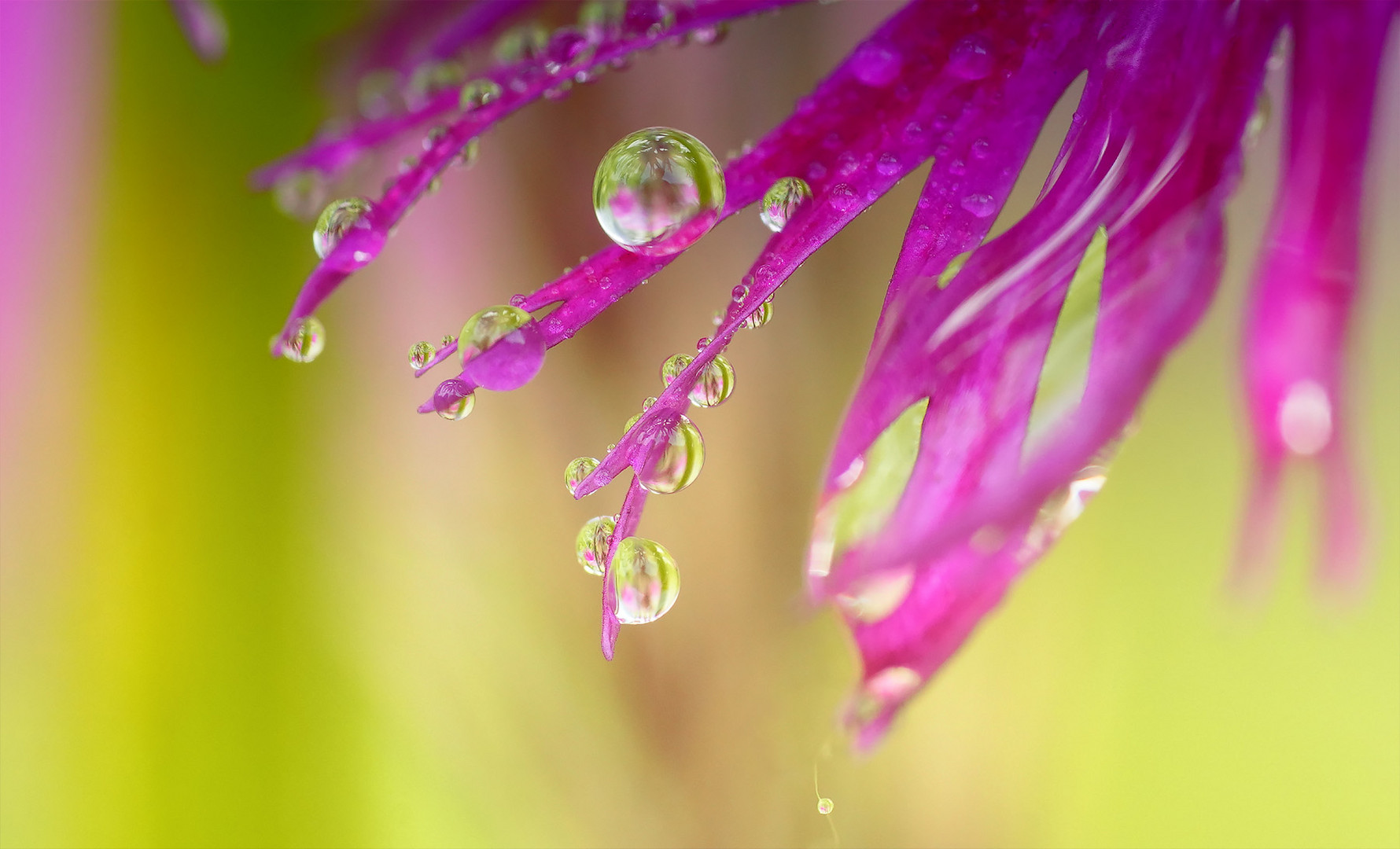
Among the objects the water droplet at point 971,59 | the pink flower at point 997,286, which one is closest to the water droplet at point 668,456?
the pink flower at point 997,286

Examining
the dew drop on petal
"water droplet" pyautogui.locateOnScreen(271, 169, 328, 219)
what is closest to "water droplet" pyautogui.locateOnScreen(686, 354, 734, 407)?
the dew drop on petal

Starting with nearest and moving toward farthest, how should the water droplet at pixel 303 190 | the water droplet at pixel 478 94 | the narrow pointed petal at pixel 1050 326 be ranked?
the narrow pointed petal at pixel 1050 326, the water droplet at pixel 478 94, the water droplet at pixel 303 190

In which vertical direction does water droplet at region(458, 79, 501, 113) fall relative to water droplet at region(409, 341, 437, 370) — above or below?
above

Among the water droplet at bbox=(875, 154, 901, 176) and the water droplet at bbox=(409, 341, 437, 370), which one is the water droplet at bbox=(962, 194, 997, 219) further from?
the water droplet at bbox=(409, 341, 437, 370)

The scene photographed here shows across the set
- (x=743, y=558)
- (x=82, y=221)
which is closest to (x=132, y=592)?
(x=82, y=221)

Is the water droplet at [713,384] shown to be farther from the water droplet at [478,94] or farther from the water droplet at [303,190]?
the water droplet at [303,190]

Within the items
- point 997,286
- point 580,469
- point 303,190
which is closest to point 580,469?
point 580,469

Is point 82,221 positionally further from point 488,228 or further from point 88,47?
point 488,228

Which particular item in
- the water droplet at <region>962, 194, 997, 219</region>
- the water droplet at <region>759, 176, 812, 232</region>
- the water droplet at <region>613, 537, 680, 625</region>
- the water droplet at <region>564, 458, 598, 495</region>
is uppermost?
the water droplet at <region>759, 176, 812, 232</region>
